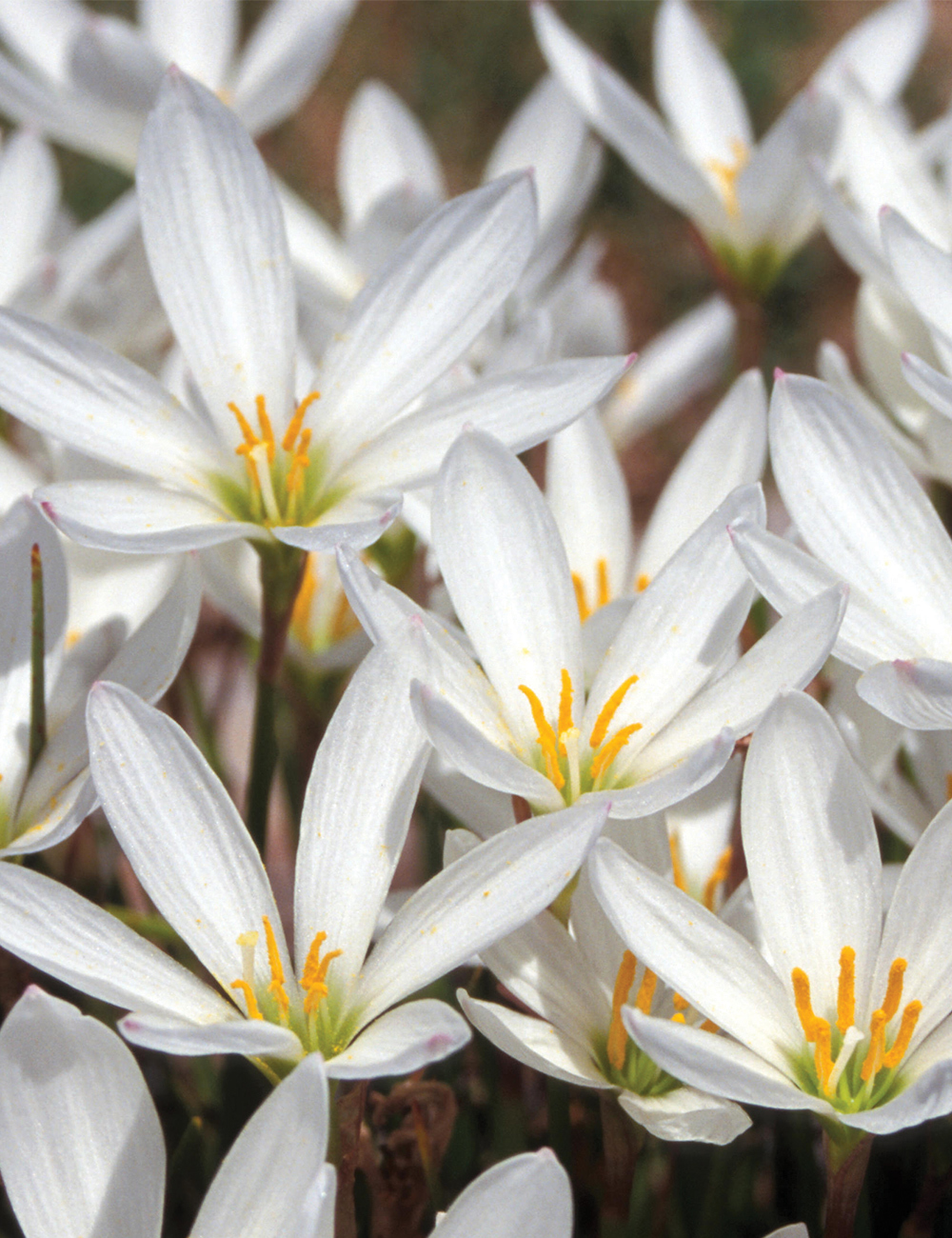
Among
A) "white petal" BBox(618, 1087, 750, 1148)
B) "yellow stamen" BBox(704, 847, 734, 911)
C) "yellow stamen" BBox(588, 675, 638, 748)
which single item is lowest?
"white petal" BBox(618, 1087, 750, 1148)

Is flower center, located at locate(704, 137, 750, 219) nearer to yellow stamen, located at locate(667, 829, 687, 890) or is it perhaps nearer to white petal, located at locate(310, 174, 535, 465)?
white petal, located at locate(310, 174, 535, 465)

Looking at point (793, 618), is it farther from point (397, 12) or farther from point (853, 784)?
point (397, 12)

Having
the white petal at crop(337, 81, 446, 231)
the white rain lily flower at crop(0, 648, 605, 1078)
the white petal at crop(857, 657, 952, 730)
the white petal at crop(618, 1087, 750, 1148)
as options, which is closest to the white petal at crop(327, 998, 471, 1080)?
the white rain lily flower at crop(0, 648, 605, 1078)

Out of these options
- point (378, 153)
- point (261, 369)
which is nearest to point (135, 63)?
point (378, 153)

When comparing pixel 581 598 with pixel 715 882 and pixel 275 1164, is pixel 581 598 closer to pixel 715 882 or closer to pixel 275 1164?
pixel 715 882

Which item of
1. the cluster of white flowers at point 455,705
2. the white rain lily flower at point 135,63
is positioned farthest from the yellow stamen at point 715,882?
the white rain lily flower at point 135,63
